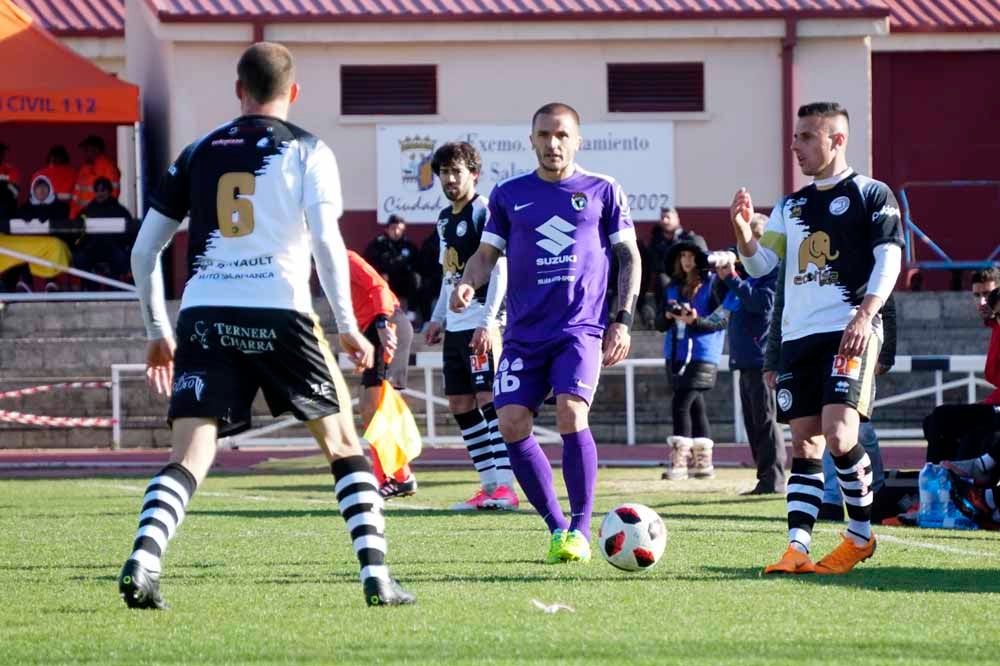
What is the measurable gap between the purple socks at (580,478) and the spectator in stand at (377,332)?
4383 millimetres

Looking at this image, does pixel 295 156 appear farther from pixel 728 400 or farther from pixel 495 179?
pixel 495 179

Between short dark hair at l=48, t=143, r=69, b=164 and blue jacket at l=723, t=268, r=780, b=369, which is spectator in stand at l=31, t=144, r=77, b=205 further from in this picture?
blue jacket at l=723, t=268, r=780, b=369

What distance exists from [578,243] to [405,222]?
54.2 ft

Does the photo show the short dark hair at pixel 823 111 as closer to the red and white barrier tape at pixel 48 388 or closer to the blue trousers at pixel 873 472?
the blue trousers at pixel 873 472


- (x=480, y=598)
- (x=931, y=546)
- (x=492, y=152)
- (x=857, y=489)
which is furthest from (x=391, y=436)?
(x=492, y=152)

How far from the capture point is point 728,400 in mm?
20000

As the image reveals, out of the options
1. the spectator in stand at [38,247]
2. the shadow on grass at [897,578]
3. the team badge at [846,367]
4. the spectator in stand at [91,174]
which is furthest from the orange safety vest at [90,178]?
the team badge at [846,367]

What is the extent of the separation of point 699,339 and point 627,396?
15.2 ft

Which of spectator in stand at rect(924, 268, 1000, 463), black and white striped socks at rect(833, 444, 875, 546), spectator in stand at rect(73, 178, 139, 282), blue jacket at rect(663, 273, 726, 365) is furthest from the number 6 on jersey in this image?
spectator in stand at rect(73, 178, 139, 282)

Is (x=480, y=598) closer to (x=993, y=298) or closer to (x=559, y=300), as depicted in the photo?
(x=559, y=300)

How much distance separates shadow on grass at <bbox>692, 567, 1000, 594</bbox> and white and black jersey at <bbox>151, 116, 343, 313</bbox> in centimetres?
226

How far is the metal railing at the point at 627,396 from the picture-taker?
57.0 ft

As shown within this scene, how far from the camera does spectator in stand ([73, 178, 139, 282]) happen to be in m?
22.5

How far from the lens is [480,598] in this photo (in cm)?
673
